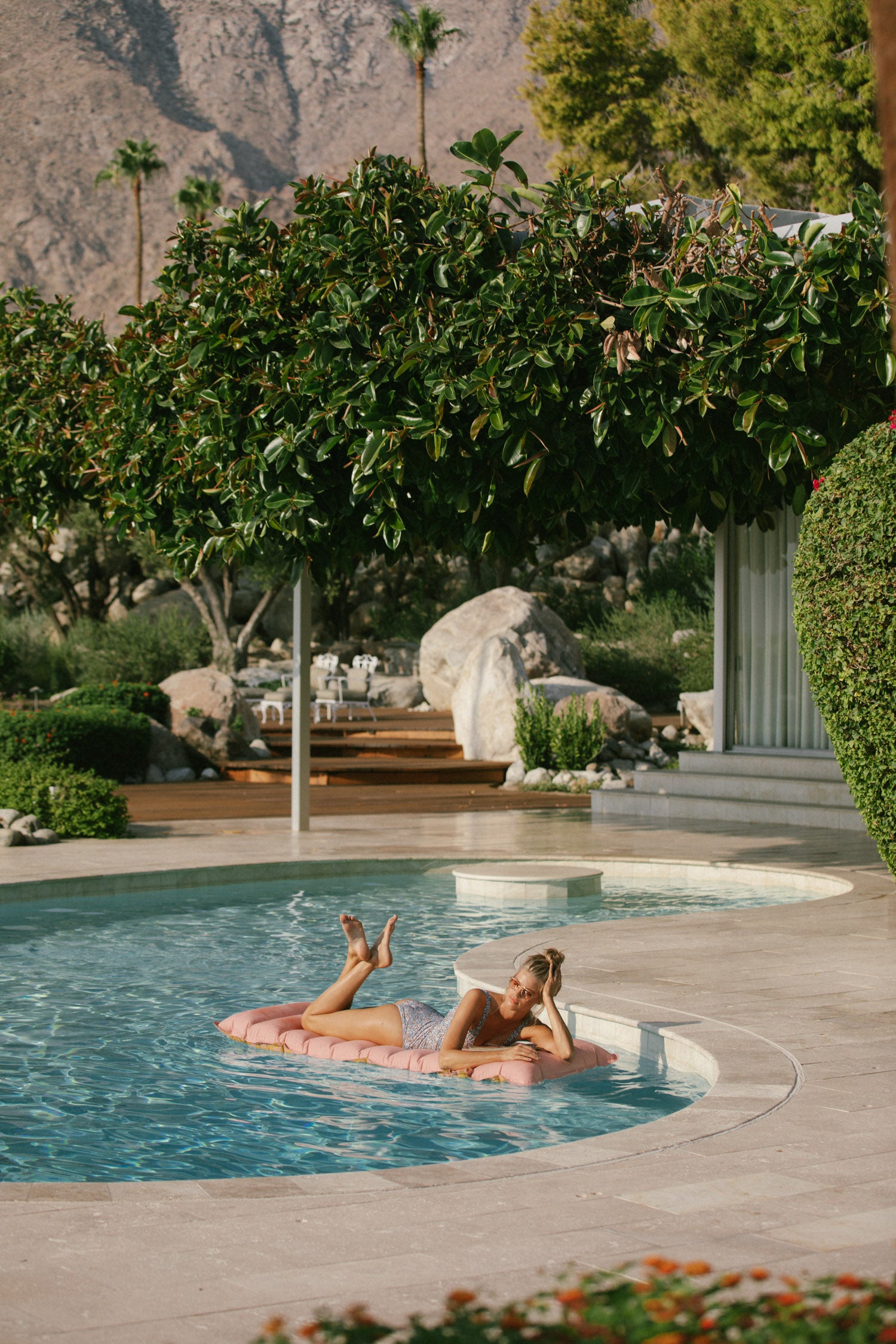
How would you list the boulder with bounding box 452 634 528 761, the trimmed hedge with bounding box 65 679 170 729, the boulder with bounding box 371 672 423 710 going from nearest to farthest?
the trimmed hedge with bounding box 65 679 170 729 < the boulder with bounding box 452 634 528 761 < the boulder with bounding box 371 672 423 710

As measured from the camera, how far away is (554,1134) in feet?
18.6

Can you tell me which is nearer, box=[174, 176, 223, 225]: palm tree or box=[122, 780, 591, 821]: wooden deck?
box=[122, 780, 591, 821]: wooden deck

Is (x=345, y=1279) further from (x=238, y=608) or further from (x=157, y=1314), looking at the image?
(x=238, y=608)

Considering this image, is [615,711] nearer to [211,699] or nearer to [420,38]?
[211,699]

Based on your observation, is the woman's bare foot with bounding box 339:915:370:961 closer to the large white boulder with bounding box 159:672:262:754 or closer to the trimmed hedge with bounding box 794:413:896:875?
the trimmed hedge with bounding box 794:413:896:875

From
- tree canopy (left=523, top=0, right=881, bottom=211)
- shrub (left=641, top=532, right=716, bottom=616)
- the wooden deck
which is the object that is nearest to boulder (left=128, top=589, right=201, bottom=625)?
shrub (left=641, top=532, right=716, bottom=616)

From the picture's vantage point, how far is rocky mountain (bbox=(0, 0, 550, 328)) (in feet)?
277

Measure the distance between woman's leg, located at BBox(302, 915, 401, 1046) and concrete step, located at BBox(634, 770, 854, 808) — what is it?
332 inches

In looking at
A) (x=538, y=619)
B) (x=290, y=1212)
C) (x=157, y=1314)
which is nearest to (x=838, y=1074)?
(x=290, y=1212)

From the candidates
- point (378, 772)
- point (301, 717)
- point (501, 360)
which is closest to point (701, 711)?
point (378, 772)

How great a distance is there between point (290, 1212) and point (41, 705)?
2211cm

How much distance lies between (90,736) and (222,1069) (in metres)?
12.2

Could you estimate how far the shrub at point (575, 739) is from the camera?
1902 cm

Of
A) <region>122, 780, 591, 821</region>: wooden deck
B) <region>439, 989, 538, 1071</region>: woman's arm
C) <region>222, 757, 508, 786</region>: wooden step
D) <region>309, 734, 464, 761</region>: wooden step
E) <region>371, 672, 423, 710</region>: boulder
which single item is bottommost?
<region>439, 989, 538, 1071</region>: woman's arm
